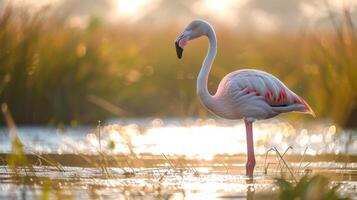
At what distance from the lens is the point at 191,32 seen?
9523mm

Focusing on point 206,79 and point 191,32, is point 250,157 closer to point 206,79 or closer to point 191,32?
point 206,79

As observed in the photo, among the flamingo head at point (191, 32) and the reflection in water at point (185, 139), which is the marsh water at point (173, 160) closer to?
the reflection in water at point (185, 139)

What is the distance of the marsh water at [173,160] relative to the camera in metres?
7.31

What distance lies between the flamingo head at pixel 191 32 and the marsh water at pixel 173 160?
112 cm

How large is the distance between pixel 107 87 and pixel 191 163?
5.62 metres

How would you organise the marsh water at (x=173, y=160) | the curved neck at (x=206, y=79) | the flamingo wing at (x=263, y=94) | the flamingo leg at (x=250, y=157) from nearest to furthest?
the marsh water at (x=173, y=160) → the flamingo leg at (x=250, y=157) → the curved neck at (x=206, y=79) → the flamingo wing at (x=263, y=94)

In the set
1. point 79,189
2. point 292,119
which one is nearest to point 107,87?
point 292,119

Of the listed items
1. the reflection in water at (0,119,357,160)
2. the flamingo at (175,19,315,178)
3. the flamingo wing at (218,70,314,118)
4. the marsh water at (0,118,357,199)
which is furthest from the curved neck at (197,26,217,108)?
the reflection in water at (0,119,357,160)

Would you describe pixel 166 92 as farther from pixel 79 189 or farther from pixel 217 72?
pixel 79 189

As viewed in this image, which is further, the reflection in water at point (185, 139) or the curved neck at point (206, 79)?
the reflection in water at point (185, 139)

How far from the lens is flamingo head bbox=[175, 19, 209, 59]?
9.41 metres

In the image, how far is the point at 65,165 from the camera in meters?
9.62

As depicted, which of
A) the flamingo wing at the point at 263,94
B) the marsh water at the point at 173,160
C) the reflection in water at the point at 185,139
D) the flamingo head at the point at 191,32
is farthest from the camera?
the reflection in water at the point at 185,139

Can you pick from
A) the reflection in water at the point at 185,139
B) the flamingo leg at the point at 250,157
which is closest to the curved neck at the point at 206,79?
the flamingo leg at the point at 250,157
